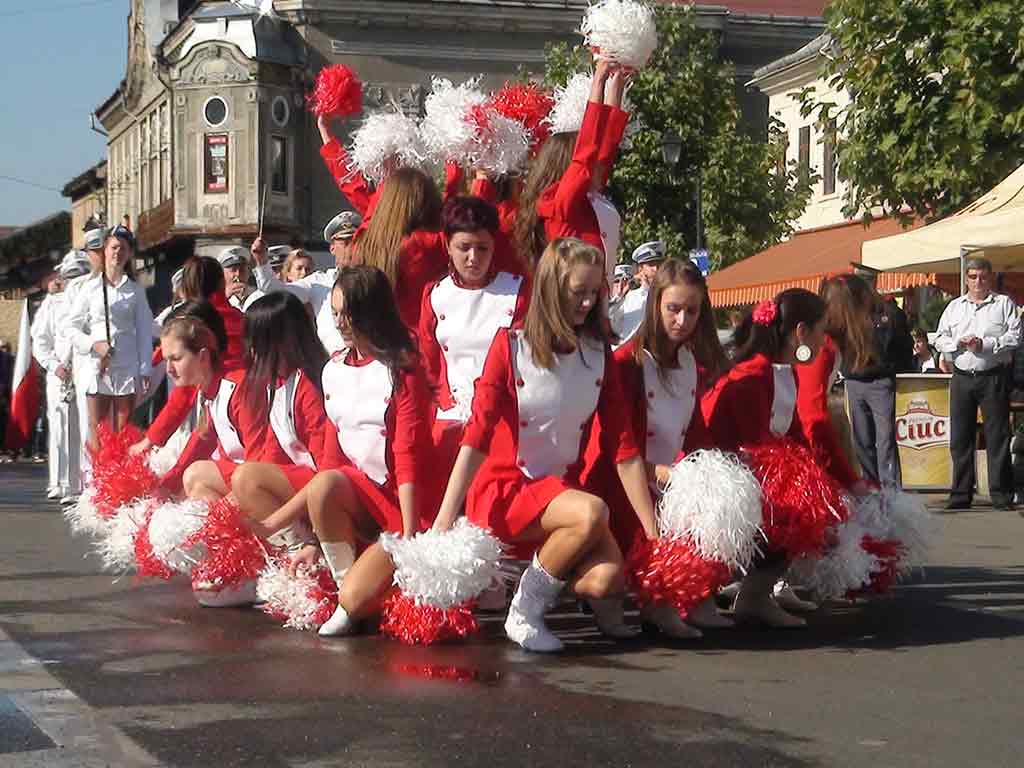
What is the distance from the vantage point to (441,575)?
695 cm

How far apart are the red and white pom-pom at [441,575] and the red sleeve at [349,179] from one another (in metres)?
2.41

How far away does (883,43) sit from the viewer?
69.7ft

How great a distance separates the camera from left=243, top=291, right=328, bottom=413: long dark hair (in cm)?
841

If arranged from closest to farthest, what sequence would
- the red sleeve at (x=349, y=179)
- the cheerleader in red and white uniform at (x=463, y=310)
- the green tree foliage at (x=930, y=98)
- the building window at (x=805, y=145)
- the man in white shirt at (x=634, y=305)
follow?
1. the cheerleader in red and white uniform at (x=463, y=310)
2. the red sleeve at (x=349, y=179)
3. the man in white shirt at (x=634, y=305)
4. the green tree foliage at (x=930, y=98)
5. the building window at (x=805, y=145)

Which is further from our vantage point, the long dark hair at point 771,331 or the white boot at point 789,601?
the white boot at point 789,601

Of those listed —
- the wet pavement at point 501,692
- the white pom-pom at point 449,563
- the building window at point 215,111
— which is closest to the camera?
the wet pavement at point 501,692

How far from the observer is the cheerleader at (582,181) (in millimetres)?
7902

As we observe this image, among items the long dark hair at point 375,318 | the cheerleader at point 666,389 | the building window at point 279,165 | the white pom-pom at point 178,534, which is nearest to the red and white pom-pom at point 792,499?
the cheerleader at point 666,389

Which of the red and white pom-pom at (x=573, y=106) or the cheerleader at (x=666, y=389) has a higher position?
the red and white pom-pom at (x=573, y=106)

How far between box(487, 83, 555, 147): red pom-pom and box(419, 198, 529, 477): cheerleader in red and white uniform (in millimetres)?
1145

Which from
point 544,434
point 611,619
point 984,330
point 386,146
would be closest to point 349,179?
point 386,146

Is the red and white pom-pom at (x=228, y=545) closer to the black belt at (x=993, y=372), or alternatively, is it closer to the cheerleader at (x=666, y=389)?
the cheerleader at (x=666, y=389)

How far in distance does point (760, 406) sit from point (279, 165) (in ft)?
161

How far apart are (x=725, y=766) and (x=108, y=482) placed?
4.52 meters
